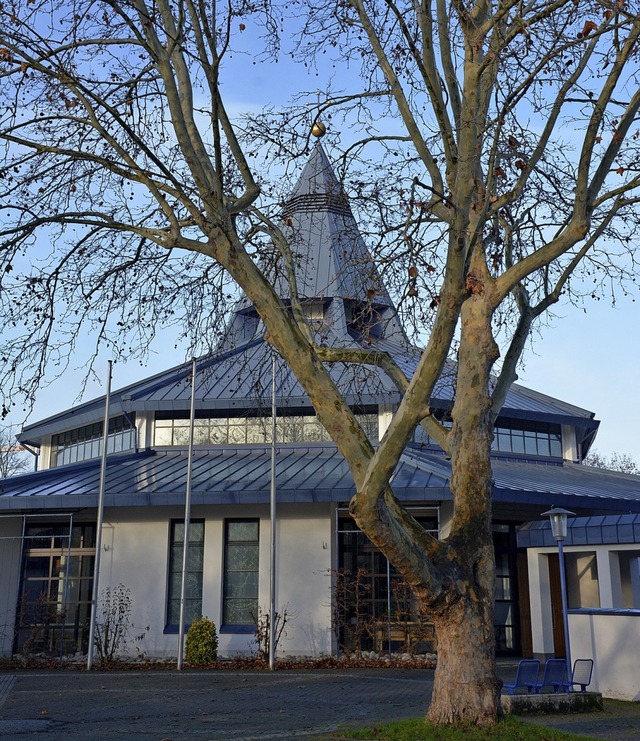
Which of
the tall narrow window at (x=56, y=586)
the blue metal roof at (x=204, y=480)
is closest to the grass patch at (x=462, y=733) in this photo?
the blue metal roof at (x=204, y=480)

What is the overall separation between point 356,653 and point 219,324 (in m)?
11.3

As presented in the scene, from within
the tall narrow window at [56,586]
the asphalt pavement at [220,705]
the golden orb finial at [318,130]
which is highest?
the golden orb finial at [318,130]

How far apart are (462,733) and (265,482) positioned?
1298 cm

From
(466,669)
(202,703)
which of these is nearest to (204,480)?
(202,703)

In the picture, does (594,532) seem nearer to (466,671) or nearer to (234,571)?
(234,571)

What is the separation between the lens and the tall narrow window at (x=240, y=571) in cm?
2180

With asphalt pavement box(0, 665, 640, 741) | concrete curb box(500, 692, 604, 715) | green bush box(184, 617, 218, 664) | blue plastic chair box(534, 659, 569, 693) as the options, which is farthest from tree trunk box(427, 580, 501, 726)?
green bush box(184, 617, 218, 664)

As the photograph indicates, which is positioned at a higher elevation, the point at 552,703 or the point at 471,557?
the point at 471,557

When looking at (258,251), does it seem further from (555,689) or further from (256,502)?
(256,502)

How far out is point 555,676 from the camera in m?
14.4

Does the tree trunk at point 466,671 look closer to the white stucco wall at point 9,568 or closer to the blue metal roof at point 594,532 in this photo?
the blue metal roof at point 594,532

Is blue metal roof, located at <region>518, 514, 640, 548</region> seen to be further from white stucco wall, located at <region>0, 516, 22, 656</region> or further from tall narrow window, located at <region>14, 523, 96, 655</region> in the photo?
white stucco wall, located at <region>0, 516, 22, 656</region>

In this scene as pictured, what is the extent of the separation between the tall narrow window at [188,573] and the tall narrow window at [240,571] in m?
0.64

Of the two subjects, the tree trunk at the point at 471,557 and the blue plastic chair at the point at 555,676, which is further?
the blue plastic chair at the point at 555,676
